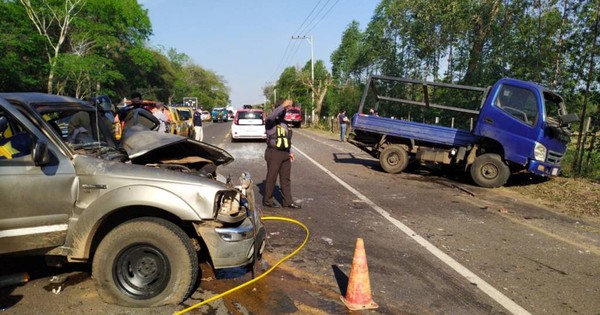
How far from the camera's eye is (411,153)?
1225 cm

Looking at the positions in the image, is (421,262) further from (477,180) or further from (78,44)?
(78,44)

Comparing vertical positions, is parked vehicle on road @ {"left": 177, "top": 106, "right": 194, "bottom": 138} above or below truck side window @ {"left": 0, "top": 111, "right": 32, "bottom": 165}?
below

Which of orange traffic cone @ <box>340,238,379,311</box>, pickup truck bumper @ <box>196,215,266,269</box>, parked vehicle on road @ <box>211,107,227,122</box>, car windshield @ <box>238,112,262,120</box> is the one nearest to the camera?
pickup truck bumper @ <box>196,215,266,269</box>

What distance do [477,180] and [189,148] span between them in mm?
8106

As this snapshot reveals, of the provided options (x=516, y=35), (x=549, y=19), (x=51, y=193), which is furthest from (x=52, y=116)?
(x=516, y=35)

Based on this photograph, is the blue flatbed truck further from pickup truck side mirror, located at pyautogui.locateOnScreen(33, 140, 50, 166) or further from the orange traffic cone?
pickup truck side mirror, located at pyautogui.locateOnScreen(33, 140, 50, 166)

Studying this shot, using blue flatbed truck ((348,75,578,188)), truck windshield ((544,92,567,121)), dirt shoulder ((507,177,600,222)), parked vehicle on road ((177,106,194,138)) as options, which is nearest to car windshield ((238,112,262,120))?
parked vehicle on road ((177,106,194,138))

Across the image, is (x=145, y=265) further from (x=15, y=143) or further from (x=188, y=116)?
(x=188, y=116)

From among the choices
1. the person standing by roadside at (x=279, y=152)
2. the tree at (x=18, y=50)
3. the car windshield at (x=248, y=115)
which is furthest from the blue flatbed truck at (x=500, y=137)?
the tree at (x=18, y=50)

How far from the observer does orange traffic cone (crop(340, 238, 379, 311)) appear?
12.6 feet

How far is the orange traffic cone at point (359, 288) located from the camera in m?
3.84

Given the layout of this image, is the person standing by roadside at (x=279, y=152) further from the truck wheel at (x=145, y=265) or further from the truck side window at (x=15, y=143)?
the truck side window at (x=15, y=143)

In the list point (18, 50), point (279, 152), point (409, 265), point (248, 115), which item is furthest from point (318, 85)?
point (409, 265)

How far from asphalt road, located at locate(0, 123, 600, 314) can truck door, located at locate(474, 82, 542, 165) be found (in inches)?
60.8
